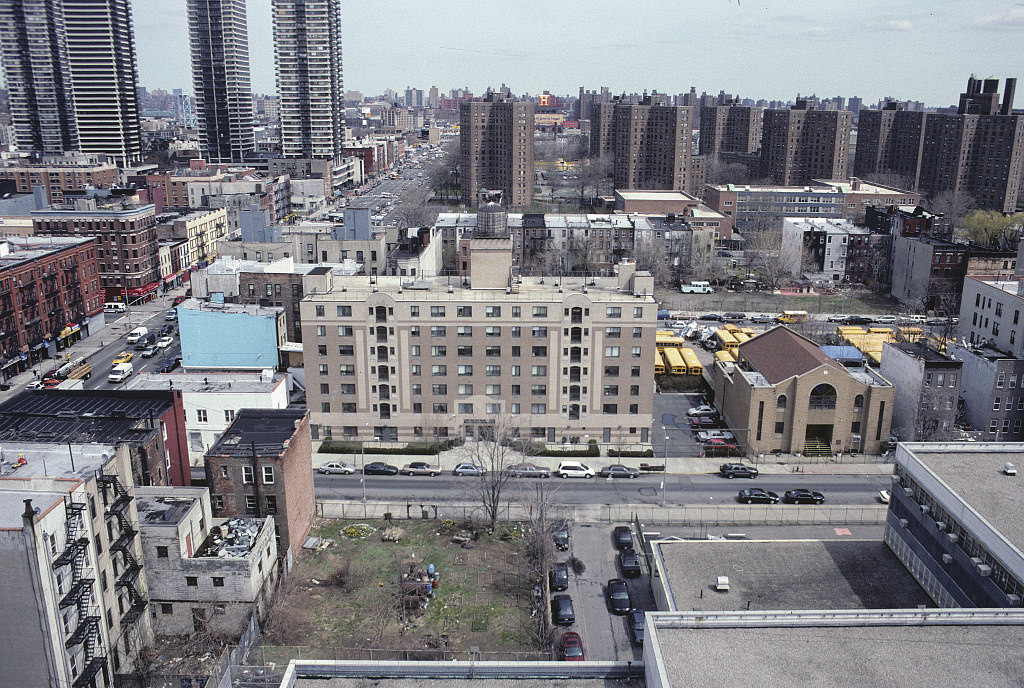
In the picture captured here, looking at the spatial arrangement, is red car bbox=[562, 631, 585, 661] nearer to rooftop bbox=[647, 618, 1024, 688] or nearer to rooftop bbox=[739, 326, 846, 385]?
rooftop bbox=[647, 618, 1024, 688]

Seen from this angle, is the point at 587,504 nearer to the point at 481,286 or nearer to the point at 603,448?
the point at 603,448

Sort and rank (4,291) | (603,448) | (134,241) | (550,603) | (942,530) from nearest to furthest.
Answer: (942,530), (550,603), (603,448), (4,291), (134,241)

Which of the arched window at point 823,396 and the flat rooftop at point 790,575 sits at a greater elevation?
the arched window at point 823,396

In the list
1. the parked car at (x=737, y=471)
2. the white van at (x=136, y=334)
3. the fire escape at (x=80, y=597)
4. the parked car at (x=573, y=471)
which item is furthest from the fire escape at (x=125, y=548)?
the white van at (x=136, y=334)

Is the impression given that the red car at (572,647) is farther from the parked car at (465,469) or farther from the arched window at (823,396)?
the arched window at (823,396)

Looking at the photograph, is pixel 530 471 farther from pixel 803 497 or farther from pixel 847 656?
pixel 847 656

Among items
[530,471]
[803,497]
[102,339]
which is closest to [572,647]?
[530,471]

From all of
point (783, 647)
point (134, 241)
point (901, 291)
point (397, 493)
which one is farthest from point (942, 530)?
point (134, 241)
